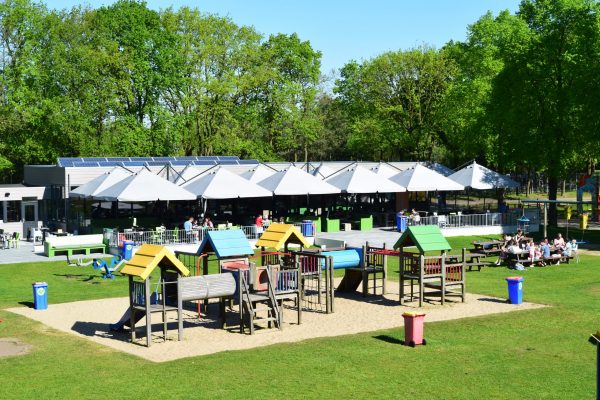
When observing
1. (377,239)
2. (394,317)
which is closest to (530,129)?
(377,239)

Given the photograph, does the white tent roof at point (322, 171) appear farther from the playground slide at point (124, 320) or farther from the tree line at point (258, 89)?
the playground slide at point (124, 320)

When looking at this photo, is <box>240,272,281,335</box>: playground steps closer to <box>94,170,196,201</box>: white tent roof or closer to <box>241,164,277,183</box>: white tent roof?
<box>94,170,196,201</box>: white tent roof

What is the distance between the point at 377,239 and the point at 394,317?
20.3 meters

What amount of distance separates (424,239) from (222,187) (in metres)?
18.2

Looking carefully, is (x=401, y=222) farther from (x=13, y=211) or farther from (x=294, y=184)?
(x=13, y=211)

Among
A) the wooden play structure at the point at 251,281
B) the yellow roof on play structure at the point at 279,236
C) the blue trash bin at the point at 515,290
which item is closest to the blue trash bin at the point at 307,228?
the yellow roof on play structure at the point at 279,236

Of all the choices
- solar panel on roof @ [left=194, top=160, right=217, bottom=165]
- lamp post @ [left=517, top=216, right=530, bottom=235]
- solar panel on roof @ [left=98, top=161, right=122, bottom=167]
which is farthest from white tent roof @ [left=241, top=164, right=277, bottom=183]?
lamp post @ [left=517, top=216, right=530, bottom=235]

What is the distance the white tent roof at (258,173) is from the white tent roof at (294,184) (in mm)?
1271

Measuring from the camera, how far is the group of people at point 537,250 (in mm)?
34531

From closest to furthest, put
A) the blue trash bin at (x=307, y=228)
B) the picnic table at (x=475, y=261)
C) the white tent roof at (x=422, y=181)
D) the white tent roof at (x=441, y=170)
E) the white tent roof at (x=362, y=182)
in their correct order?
the picnic table at (x=475, y=261) < the blue trash bin at (x=307, y=228) < the white tent roof at (x=362, y=182) < the white tent roof at (x=422, y=181) < the white tent roof at (x=441, y=170)

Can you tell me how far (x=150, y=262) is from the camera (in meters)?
21.2

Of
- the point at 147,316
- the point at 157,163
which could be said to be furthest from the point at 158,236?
the point at 147,316

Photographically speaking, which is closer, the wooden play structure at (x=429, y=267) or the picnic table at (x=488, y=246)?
the wooden play structure at (x=429, y=267)

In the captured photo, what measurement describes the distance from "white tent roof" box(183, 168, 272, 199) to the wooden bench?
19.3 feet
